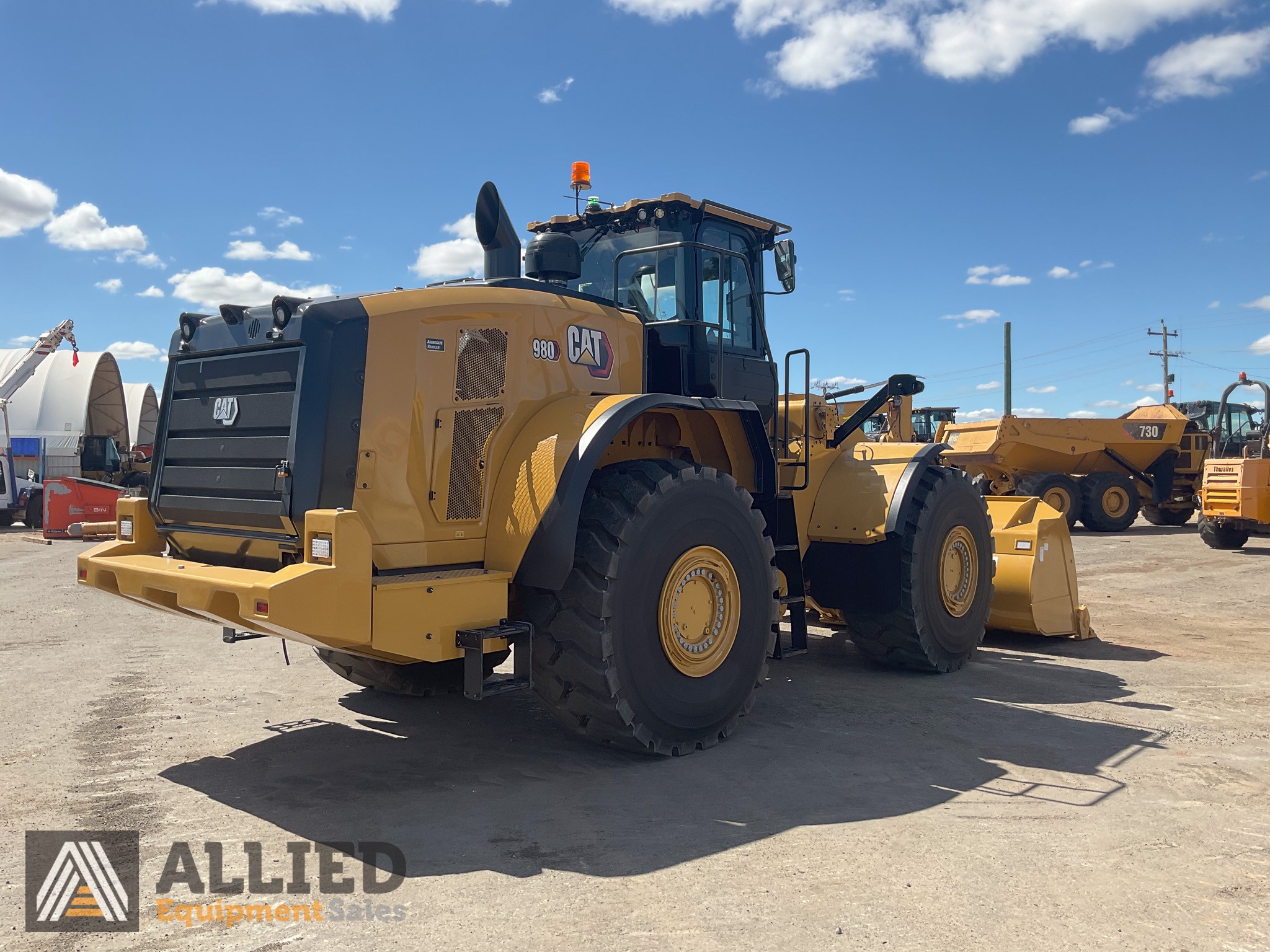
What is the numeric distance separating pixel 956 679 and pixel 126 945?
5513mm

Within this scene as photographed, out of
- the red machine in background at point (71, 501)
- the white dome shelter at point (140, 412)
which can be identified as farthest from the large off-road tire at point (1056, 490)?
the white dome shelter at point (140, 412)

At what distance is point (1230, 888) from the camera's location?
11.1ft

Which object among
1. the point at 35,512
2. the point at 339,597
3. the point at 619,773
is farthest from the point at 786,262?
the point at 35,512

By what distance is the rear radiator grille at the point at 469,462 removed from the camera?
456 centimetres

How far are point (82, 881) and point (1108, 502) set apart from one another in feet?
69.0

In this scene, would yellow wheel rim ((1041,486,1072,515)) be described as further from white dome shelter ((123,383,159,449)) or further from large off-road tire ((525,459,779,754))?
white dome shelter ((123,383,159,449))

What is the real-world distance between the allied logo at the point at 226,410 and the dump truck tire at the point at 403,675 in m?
1.90

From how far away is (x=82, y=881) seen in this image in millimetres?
3520

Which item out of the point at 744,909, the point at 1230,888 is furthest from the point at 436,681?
the point at 1230,888

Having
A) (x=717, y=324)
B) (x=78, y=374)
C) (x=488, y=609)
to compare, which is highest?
(x=78, y=374)

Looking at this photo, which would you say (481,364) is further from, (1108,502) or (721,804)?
(1108,502)

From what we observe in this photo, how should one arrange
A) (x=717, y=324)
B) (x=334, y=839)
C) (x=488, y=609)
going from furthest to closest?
(x=717, y=324) → (x=488, y=609) → (x=334, y=839)

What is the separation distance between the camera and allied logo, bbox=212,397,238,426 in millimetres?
4695

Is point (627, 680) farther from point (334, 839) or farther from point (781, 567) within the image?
point (781, 567)
